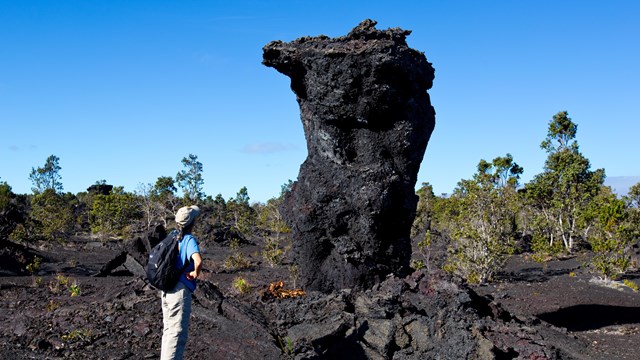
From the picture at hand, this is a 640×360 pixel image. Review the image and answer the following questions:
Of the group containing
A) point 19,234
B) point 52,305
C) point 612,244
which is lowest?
point 52,305

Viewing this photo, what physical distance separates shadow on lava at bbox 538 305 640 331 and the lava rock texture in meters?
3.48

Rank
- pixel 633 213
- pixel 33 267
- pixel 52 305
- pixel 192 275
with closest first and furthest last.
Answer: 1. pixel 192 275
2. pixel 52 305
3. pixel 33 267
4. pixel 633 213

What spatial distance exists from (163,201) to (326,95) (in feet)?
93.0

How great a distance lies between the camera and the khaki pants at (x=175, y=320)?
21.7ft

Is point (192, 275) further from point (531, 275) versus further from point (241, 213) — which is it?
point (241, 213)

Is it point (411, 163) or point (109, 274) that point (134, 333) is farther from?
point (109, 274)

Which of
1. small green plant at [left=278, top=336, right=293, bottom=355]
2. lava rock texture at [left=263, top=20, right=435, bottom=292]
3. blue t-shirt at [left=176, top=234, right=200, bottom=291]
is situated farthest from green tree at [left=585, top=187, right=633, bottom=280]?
blue t-shirt at [left=176, top=234, right=200, bottom=291]

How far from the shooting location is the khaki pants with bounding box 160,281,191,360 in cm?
663

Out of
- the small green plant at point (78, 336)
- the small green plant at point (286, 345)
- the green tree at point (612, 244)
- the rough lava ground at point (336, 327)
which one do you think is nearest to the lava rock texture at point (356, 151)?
the rough lava ground at point (336, 327)

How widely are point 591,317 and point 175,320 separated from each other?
9382 mm

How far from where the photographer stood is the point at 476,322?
28.0ft

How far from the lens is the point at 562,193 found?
83.5ft

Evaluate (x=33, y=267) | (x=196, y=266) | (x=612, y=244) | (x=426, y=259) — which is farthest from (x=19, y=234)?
(x=612, y=244)

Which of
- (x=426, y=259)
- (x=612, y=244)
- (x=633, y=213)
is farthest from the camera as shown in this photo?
(x=633, y=213)
